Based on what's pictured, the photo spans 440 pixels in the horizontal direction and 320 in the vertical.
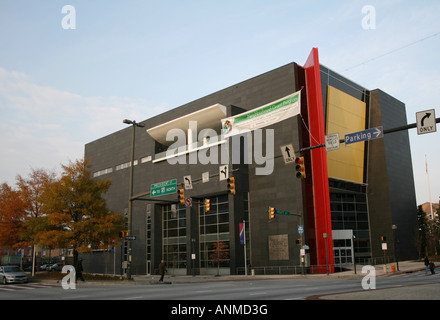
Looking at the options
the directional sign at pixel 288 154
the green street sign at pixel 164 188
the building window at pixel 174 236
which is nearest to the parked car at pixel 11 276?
the green street sign at pixel 164 188

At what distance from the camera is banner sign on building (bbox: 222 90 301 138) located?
139 feet

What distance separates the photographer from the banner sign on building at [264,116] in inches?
1666

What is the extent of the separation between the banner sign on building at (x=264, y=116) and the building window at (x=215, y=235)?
917cm

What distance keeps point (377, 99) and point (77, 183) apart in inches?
1717

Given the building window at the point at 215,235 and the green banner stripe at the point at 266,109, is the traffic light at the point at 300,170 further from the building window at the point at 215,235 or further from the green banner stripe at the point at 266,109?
the building window at the point at 215,235

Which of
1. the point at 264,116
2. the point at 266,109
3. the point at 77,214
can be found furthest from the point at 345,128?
the point at 77,214

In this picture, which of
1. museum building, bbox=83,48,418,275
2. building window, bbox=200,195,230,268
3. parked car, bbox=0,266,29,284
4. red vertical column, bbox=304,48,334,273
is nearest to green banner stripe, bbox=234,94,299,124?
museum building, bbox=83,48,418,275

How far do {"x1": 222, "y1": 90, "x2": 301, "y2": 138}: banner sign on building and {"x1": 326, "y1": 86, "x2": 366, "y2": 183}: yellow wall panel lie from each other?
10.2 metres

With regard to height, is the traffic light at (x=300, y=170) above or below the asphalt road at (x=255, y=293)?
above

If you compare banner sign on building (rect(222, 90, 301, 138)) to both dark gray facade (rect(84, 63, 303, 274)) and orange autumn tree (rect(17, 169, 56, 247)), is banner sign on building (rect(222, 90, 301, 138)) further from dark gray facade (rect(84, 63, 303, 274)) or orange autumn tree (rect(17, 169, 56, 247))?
orange autumn tree (rect(17, 169, 56, 247))

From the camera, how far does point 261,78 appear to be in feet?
171

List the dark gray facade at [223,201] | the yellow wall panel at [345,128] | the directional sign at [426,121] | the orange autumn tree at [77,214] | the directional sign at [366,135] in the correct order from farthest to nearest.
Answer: the yellow wall panel at [345,128], the dark gray facade at [223,201], the orange autumn tree at [77,214], the directional sign at [366,135], the directional sign at [426,121]

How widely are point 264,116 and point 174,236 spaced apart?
23.6 metres
